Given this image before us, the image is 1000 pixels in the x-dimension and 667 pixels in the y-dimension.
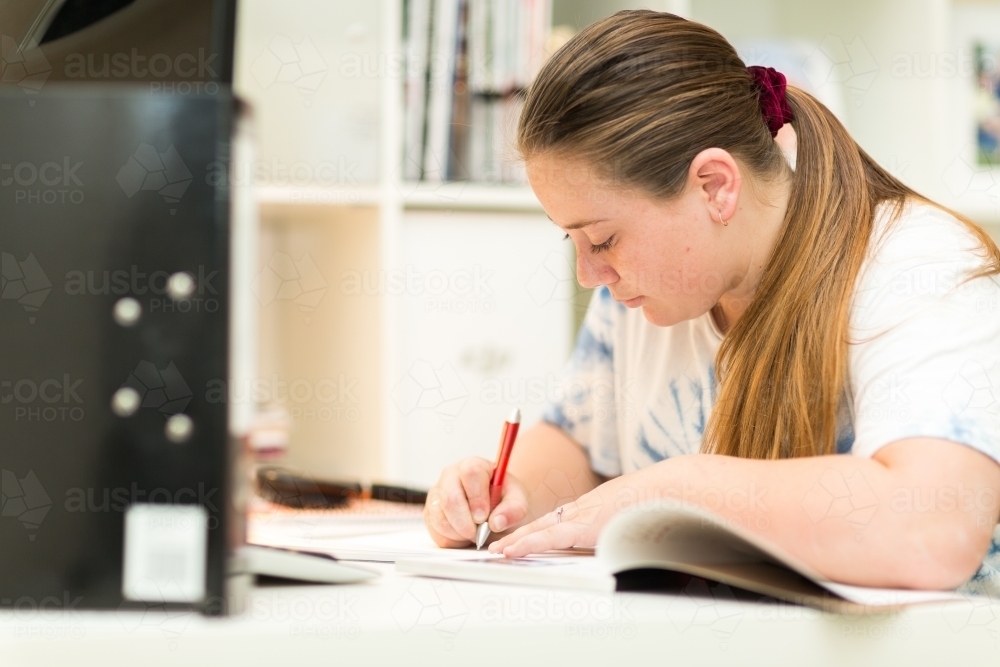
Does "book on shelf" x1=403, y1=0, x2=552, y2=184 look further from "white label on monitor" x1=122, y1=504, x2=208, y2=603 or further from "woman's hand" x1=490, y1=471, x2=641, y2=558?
"white label on monitor" x1=122, y1=504, x2=208, y2=603

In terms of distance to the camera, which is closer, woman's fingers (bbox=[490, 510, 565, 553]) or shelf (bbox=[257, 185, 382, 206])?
woman's fingers (bbox=[490, 510, 565, 553])

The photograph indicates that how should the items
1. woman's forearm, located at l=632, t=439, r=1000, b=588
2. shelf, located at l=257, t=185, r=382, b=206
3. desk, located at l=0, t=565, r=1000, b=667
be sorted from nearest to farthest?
desk, located at l=0, t=565, r=1000, b=667
woman's forearm, located at l=632, t=439, r=1000, b=588
shelf, located at l=257, t=185, r=382, b=206

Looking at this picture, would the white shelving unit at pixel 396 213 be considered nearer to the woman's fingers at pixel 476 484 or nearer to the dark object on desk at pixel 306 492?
the dark object on desk at pixel 306 492

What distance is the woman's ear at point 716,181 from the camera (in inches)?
34.2

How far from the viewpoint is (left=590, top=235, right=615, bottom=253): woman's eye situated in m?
0.90

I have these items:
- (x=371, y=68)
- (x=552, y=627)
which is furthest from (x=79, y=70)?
(x=371, y=68)

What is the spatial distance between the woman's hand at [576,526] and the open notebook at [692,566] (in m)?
0.08

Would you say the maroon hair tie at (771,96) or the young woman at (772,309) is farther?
the maroon hair tie at (771,96)

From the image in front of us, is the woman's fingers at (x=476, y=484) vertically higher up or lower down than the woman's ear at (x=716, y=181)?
lower down

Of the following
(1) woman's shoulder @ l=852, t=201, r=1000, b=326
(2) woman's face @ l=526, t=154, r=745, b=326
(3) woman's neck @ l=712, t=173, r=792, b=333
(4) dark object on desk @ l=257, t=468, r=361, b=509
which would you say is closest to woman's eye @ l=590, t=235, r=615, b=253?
(2) woman's face @ l=526, t=154, r=745, b=326

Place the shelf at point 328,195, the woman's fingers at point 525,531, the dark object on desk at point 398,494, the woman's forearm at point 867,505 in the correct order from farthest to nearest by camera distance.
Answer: the shelf at point 328,195, the dark object on desk at point 398,494, the woman's fingers at point 525,531, the woman's forearm at point 867,505

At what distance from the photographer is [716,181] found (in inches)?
35.0

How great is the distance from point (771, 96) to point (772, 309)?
0.22 meters

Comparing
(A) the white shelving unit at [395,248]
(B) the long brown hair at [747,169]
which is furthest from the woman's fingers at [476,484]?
(A) the white shelving unit at [395,248]
